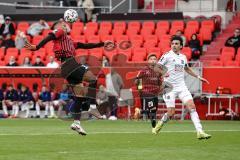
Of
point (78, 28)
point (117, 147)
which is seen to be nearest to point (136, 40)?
point (78, 28)

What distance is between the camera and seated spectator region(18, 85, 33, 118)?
31.2m

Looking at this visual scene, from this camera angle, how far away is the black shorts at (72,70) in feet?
53.5

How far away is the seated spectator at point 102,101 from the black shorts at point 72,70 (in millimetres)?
8747

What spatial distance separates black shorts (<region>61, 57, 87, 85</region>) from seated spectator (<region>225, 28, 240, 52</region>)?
1530 centimetres

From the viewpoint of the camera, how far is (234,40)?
30.9 meters

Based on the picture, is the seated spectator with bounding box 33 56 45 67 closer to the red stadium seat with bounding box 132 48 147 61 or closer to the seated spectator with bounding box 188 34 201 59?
the red stadium seat with bounding box 132 48 147 61

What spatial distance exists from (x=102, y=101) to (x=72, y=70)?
30.4 ft

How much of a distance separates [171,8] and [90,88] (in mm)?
18018

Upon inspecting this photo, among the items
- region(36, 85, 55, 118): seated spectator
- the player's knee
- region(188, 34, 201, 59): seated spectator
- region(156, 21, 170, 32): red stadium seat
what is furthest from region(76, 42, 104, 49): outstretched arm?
region(156, 21, 170, 32): red stadium seat

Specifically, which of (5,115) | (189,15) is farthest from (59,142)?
(189,15)

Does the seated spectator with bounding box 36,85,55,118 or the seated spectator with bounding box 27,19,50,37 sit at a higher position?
the seated spectator with bounding box 27,19,50,37

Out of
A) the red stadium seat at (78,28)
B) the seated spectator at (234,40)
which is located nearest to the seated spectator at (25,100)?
the red stadium seat at (78,28)

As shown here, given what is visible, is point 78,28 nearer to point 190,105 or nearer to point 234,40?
point 234,40

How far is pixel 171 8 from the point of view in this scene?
36375 mm
